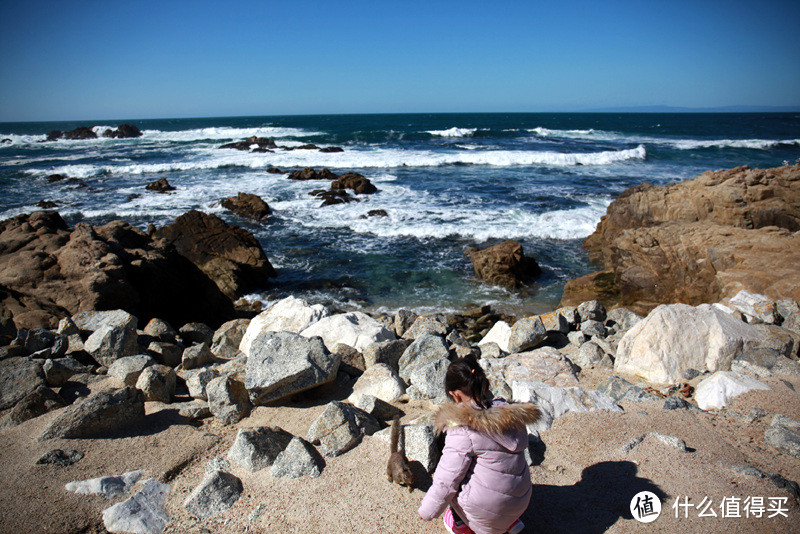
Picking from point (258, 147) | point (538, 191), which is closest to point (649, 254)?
point (538, 191)

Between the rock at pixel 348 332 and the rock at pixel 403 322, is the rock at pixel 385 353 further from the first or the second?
the rock at pixel 403 322

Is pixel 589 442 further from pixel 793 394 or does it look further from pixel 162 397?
pixel 162 397

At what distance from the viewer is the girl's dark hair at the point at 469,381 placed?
7.16 ft

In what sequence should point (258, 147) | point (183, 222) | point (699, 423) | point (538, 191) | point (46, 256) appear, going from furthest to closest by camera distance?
1. point (258, 147)
2. point (538, 191)
3. point (183, 222)
4. point (46, 256)
5. point (699, 423)

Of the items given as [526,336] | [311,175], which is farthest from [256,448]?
[311,175]

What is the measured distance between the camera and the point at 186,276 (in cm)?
769

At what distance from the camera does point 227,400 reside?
3551 millimetres

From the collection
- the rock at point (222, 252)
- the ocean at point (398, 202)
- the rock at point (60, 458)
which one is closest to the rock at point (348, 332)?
the rock at point (60, 458)

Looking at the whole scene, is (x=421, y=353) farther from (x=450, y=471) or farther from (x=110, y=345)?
(x=110, y=345)

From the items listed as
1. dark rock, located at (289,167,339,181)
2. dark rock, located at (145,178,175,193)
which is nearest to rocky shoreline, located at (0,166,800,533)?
dark rock, located at (145,178,175,193)

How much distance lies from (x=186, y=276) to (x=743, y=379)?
7.76 m

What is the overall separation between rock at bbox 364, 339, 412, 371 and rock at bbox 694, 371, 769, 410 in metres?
2.62

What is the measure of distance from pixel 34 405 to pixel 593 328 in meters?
5.67

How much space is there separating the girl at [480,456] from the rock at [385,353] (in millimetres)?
2126
